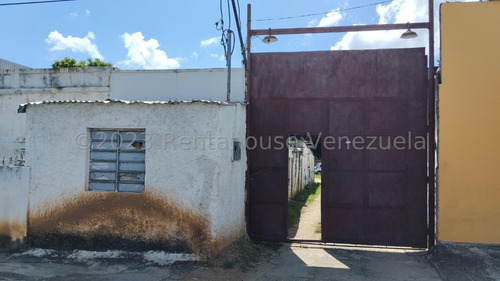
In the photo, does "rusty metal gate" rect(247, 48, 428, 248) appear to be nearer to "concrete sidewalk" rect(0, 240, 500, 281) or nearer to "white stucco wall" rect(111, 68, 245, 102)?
"concrete sidewalk" rect(0, 240, 500, 281)

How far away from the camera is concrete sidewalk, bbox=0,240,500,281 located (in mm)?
5016

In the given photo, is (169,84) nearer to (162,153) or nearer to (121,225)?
(162,153)

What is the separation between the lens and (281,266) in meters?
5.51

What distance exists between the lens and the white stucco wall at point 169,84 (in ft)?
43.9

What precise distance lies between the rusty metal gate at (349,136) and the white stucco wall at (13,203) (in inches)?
146

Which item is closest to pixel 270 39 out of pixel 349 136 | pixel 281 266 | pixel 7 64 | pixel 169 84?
pixel 349 136

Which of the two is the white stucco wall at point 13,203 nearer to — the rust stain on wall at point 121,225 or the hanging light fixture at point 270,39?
the rust stain on wall at point 121,225

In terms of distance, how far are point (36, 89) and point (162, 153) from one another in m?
10.7

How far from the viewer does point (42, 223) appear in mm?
5961

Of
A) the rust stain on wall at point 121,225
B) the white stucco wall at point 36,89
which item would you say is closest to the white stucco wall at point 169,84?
the white stucco wall at point 36,89

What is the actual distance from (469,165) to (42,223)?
686 cm

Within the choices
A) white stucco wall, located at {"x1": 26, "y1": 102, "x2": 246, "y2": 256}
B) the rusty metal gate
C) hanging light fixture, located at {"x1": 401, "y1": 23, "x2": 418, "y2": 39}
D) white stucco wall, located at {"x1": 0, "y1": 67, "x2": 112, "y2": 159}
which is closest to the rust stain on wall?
white stucco wall, located at {"x1": 26, "y1": 102, "x2": 246, "y2": 256}

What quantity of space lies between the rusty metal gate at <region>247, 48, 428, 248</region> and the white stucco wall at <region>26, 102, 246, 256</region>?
745 mm

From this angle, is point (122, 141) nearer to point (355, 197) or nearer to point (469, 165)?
point (355, 197)
